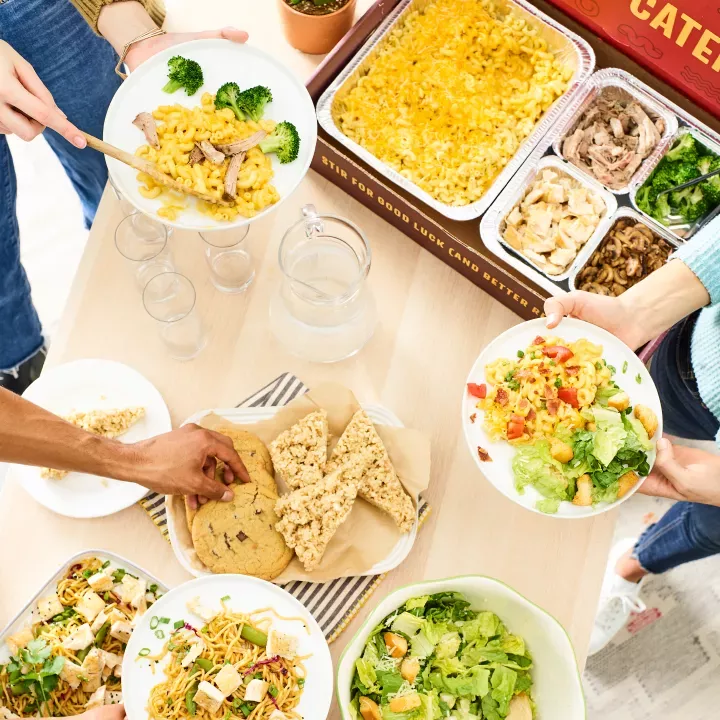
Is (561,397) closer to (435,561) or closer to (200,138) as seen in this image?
(435,561)

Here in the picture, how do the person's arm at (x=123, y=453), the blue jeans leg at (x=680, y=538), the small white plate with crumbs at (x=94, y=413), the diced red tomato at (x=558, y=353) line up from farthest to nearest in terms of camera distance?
the blue jeans leg at (x=680, y=538), the small white plate with crumbs at (x=94, y=413), the diced red tomato at (x=558, y=353), the person's arm at (x=123, y=453)

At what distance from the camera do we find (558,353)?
6.68 feet

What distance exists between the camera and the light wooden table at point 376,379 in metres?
2.18

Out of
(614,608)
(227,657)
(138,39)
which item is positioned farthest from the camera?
(614,608)

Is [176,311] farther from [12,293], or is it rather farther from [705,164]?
[705,164]

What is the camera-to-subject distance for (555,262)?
7.73ft

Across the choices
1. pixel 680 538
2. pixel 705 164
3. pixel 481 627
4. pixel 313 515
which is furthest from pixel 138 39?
pixel 680 538

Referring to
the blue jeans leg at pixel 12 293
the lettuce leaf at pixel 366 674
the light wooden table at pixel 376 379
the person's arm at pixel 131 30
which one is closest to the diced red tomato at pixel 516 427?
the light wooden table at pixel 376 379

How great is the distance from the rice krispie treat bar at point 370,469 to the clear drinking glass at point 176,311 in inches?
21.6

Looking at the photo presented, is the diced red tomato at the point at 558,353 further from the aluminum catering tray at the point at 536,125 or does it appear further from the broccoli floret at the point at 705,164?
the broccoli floret at the point at 705,164

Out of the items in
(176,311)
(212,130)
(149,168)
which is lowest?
(176,311)

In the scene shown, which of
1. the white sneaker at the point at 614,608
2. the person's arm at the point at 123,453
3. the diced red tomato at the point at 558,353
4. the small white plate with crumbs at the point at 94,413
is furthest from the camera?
the white sneaker at the point at 614,608

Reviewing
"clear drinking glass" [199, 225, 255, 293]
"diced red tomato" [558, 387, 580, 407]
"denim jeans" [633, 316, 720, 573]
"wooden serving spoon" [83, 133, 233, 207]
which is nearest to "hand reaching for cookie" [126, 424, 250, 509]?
"clear drinking glass" [199, 225, 255, 293]

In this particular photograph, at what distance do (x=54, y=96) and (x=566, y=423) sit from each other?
1.95 meters
